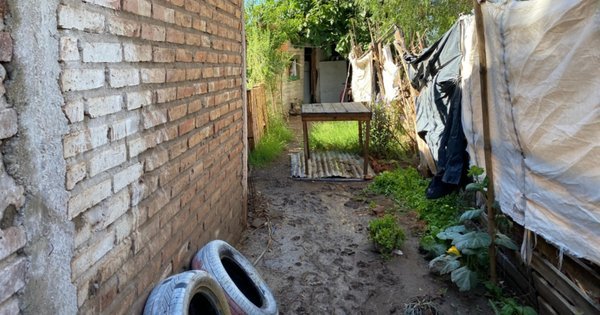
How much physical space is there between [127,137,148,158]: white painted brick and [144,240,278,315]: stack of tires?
648 mm

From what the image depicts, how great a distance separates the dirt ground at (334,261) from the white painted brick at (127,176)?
Answer: 1644 mm

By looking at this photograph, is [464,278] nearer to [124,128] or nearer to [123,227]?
[123,227]

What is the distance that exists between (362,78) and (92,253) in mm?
11147

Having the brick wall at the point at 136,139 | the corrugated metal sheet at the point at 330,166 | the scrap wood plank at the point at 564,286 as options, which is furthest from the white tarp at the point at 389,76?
the scrap wood plank at the point at 564,286

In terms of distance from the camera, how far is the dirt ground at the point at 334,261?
3.16 meters

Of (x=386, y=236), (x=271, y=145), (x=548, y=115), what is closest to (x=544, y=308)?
(x=548, y=115)

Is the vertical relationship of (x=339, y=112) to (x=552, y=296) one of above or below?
above

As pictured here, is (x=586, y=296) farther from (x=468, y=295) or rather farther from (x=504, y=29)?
(x=504, y=29)

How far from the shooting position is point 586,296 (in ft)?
7.47

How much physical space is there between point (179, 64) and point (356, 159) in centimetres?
550

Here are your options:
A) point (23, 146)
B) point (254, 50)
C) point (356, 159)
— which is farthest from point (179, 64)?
point (254, 50)

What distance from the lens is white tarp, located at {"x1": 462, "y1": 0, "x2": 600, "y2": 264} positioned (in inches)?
82.0

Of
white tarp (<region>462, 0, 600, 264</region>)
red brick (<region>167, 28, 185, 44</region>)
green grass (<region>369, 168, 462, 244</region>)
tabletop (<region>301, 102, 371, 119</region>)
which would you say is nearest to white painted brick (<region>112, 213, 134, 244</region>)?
red brick (<region>167, 28, 185, 44</region>)

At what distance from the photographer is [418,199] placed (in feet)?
17.5
